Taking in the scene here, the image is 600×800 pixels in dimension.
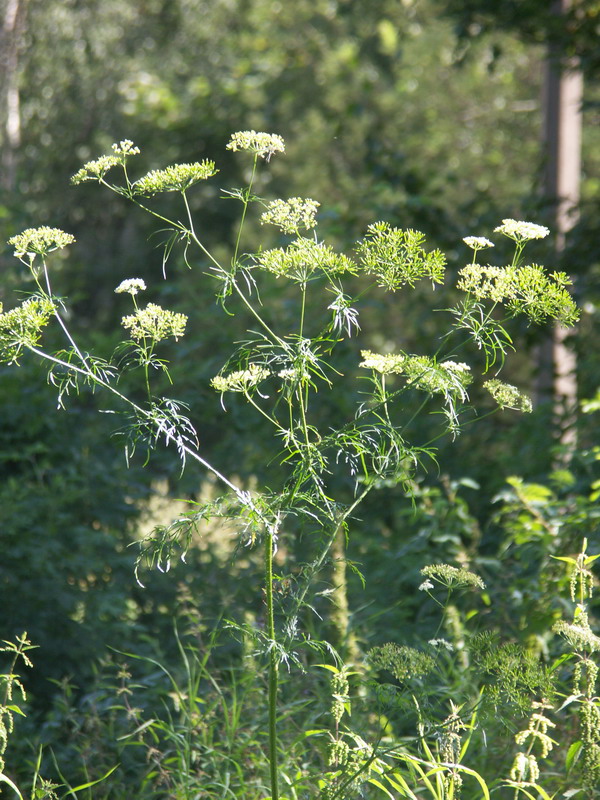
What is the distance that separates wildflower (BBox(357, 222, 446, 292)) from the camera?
2.12m

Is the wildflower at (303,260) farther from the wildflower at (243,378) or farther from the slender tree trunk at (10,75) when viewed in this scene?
the slender tree trunk at (10,75)

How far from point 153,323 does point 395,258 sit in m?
0.58

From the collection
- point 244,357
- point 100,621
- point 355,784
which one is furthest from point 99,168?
point 100,621

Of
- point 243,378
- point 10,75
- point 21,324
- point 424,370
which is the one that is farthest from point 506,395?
point 10,75

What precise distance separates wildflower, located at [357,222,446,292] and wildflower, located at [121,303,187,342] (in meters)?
0.45

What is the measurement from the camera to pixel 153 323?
2.15 metres

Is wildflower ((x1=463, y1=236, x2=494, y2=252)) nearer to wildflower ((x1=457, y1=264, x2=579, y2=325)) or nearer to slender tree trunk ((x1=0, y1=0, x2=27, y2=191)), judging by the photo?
wildflower ((x1=457, y1=264, x2=579, y2=325))

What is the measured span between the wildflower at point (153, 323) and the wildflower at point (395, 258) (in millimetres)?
450

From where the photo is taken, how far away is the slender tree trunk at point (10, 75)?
12352 mm

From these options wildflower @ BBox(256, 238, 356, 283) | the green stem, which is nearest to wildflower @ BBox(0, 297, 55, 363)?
wildflower @ BBox(256, 238, 356, 283)

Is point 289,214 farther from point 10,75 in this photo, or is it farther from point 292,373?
point 10,75

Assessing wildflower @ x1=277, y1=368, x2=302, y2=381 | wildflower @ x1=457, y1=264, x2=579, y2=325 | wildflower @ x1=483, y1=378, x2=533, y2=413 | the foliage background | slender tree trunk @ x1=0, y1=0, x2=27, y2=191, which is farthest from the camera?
slender tree trunk @ x1=0, y1=0, x2=27, y2=191

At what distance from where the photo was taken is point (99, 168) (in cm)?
221

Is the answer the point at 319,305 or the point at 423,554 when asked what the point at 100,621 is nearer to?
the point at 423,554
